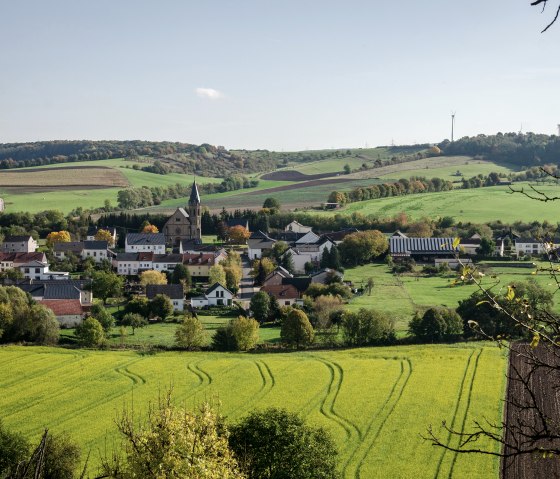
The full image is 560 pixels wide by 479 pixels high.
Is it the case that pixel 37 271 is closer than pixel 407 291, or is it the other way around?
pixel 407 291

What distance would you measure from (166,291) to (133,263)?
1635 centimetres

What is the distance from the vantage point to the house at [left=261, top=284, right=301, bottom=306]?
197 feet

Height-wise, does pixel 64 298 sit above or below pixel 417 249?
below

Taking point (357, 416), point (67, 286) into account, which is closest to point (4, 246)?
point (67, 286)

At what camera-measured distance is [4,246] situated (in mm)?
83812

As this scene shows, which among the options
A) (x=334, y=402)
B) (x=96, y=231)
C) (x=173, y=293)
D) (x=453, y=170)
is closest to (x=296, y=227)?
(x=96, y=231)

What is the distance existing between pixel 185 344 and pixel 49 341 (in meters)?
8.76

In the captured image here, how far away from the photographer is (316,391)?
35.8 metres

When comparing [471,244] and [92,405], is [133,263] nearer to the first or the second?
[471,244]

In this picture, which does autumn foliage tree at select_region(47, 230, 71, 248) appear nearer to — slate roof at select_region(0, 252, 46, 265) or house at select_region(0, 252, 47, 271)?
slate roof at select_region(0, 252, 46, 265)

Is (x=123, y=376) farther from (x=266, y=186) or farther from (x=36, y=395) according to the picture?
(x=266, y=186)

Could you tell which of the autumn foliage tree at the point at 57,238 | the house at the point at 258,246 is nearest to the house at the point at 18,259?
the autumn foliage tree at the point at 57,238

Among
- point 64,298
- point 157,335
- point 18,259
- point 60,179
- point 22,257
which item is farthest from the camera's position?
point 60,179

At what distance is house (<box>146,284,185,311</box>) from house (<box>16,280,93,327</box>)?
184 inches
